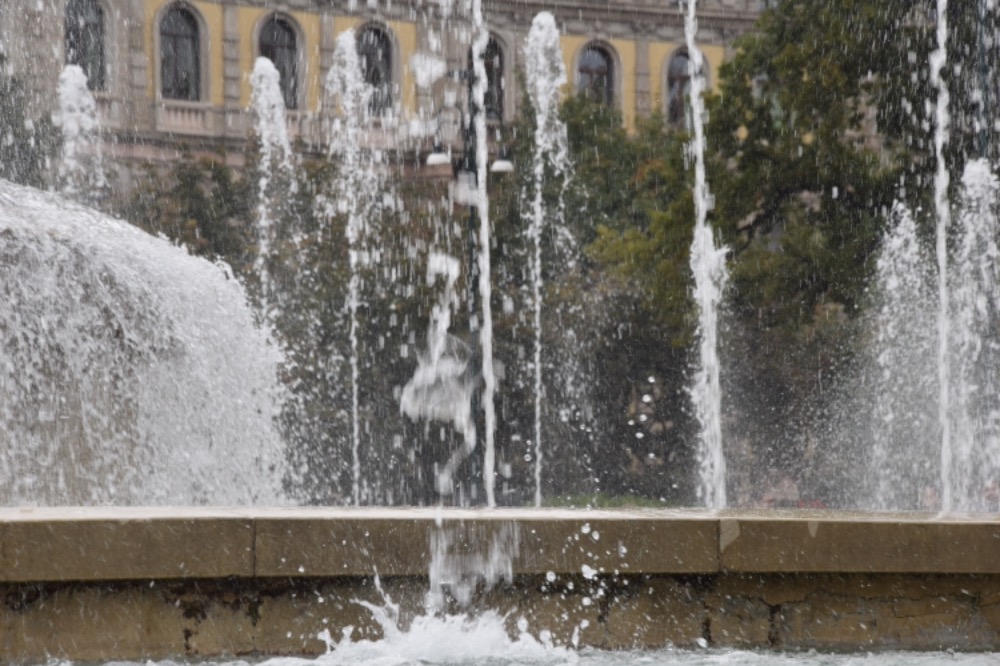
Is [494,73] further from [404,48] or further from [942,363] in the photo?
[942,363]

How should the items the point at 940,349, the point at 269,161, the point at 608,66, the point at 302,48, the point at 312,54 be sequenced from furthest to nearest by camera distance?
the point at 608,66 → the point at 302,48 → the point at 312,54 → the point at 269,161 → the point at 940,349

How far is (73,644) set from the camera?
4.94 m

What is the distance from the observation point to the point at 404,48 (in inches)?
1367

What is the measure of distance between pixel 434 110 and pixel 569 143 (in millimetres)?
3532

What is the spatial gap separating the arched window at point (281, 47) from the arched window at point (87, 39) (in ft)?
11.6

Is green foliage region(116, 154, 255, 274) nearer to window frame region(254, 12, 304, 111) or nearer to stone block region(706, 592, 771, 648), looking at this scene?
window frame region(254, 12, 304, 111)

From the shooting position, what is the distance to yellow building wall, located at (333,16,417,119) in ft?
110

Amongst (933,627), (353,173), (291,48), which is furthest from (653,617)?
(291,48)

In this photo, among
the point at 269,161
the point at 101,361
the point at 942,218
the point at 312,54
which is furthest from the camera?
the point at 312,54

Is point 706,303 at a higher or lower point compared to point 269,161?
lower

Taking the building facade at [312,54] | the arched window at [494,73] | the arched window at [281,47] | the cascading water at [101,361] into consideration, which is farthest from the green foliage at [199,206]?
the cascading water at [101,361]

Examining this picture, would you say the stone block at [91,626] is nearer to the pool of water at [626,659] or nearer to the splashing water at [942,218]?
the pool of water at [626,659]

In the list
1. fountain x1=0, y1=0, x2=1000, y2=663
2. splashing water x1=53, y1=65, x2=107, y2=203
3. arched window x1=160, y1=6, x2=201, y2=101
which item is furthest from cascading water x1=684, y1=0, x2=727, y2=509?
arched window x1=160, y1=6, x2=201, y2=101

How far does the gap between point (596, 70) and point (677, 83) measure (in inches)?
83.1
